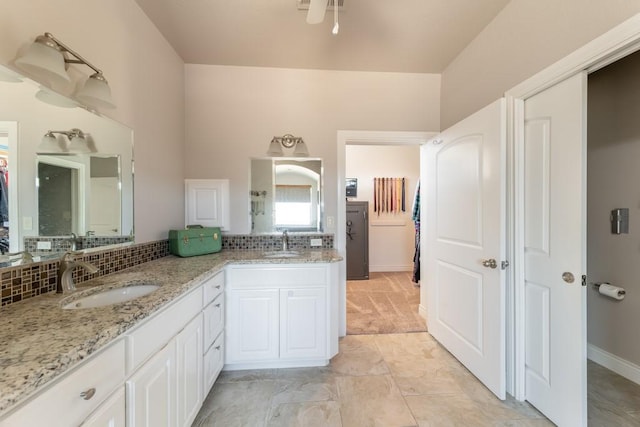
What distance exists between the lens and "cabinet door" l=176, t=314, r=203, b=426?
1.19m

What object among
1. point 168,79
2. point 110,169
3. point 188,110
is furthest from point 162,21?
point 110,169

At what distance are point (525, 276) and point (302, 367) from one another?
5.42 feet

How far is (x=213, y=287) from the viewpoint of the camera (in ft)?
5.24

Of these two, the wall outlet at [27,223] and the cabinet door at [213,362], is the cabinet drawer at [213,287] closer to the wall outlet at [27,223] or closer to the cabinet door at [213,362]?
the cabinet door at [213,362]

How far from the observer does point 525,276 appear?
5.03 ft

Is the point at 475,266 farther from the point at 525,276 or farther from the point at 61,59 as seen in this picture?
the point at 61,59

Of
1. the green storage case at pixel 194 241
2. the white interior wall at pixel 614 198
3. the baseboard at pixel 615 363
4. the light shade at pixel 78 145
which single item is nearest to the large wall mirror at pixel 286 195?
the green storage case at pixel 194 241

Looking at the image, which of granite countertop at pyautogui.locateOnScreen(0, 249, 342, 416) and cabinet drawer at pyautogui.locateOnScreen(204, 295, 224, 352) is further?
cabinet drawer at pyautogui.locateOnScreen(204, 295, 224, 352)

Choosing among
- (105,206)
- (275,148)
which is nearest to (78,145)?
(105,206)

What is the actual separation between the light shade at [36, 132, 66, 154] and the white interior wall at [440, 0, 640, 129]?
2.54 metres

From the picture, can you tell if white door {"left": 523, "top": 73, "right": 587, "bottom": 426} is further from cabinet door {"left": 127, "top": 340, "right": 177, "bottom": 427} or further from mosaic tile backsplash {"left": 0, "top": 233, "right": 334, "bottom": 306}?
cabinet door {"left": 127, "top": 340, "right": 177, "bottom": 427}

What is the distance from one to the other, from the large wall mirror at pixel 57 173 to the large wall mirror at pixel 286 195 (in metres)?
1.03

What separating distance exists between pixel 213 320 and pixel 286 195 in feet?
4.14

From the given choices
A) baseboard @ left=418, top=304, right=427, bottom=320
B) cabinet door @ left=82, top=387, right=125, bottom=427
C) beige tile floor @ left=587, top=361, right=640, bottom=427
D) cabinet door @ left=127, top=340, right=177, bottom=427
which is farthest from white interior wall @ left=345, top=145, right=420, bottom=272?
cabinet door @ left=82, top=387, right=125, bottom=427
